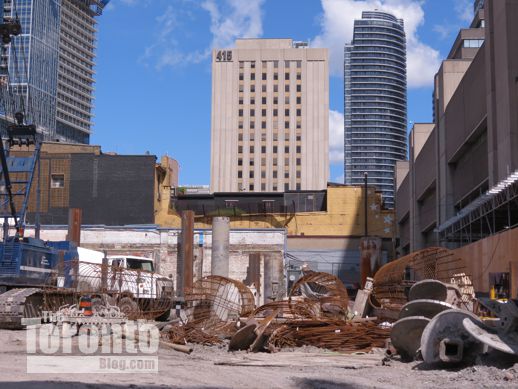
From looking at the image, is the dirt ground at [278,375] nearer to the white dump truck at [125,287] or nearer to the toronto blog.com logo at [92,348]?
the toronto blog.com logo at [92,348]

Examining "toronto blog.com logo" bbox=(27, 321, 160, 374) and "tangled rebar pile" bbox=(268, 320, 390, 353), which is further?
"tangled rebar pile" bbox=(268, 320, 390, 353)

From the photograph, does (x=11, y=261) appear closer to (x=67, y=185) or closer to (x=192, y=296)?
(x=192, y=296)

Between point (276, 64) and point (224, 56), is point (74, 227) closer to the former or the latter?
point (276, 64)

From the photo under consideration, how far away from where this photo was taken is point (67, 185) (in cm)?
6147

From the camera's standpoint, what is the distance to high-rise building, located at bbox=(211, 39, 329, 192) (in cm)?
13862

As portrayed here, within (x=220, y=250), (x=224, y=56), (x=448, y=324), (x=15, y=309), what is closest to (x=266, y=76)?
(x=224, y=56)

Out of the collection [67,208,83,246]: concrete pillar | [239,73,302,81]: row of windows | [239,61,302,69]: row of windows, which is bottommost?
[67,208,83,246]: concrete pillar

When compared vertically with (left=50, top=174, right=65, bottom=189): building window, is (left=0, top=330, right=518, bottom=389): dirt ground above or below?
below

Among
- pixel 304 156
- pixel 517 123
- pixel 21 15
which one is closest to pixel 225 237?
pixel 517 123

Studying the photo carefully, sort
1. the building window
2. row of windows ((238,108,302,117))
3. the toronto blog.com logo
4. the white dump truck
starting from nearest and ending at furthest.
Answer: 1. the toronto blog.com logo
2. the white dump truck
3. the building window
4. row of windows ((238,108,302,117))

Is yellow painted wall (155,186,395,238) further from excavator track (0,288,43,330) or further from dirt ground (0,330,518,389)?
dirt ground (0,330,518,389)

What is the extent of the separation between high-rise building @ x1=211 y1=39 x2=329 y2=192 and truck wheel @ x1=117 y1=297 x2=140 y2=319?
4567 inches

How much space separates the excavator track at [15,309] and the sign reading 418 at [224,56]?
129 m

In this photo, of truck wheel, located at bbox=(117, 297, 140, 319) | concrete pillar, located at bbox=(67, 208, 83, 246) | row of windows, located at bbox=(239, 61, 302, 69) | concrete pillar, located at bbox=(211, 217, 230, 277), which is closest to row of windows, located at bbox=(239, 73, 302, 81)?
row of windows, located at bbox=(239, 61, 302, 69)
